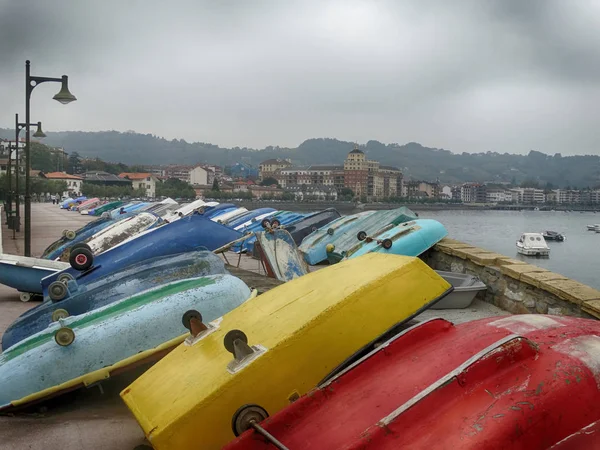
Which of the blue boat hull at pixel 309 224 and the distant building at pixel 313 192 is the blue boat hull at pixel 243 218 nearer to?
the blue boat hull at pixel 309 224

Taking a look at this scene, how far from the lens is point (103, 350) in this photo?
443 centimetres

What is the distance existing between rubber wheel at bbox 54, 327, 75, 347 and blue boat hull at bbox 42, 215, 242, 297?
10.3 ft

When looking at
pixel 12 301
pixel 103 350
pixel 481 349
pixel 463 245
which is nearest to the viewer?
pixel 481 349

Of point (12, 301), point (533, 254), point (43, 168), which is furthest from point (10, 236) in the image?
point (43, 168)

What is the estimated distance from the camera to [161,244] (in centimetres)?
819

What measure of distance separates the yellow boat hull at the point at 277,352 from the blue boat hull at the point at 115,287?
2.13 meters

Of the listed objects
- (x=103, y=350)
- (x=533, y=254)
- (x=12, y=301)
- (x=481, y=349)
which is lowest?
(x=533, y=254)

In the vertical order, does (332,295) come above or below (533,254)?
above

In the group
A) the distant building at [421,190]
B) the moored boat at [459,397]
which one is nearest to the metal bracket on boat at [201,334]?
the moored boat at [459,397]

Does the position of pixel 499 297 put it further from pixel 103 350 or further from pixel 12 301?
pixel 12 301

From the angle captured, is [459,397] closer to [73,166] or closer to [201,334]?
[201,334]

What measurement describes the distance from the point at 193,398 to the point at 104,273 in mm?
4927

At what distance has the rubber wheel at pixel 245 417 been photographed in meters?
3.01

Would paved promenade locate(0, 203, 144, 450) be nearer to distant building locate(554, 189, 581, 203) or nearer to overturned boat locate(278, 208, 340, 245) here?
overturned boat locate(278, 208, 340, 245)
